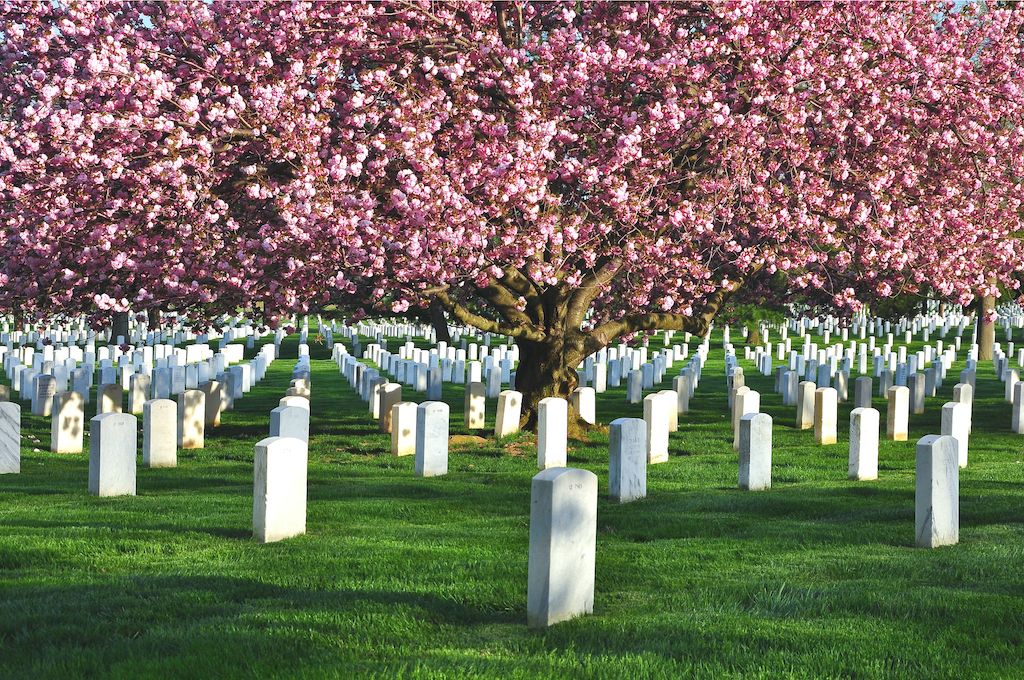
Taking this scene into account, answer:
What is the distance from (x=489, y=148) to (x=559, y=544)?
8075 millimetres

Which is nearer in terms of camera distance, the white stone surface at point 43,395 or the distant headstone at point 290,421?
the distant headstone at point 290,421

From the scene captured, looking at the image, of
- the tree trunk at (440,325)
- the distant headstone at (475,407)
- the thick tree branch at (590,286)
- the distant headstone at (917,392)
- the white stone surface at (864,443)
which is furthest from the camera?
the tree trunk at (440,325)

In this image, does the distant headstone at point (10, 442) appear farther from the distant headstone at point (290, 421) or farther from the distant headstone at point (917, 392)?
the distant headstone at point (917, 392)

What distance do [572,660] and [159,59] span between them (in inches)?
Result: 409

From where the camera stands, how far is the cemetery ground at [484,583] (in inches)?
207

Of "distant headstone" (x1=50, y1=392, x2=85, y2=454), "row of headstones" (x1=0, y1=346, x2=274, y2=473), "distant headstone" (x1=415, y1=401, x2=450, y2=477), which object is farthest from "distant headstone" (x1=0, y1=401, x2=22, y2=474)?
"distant headstone" (x1=415, y1=401, x2=450, y2=477)

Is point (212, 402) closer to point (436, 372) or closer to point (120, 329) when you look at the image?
point (436, 372)

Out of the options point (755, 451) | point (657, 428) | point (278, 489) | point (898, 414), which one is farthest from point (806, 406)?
point (278, 489)

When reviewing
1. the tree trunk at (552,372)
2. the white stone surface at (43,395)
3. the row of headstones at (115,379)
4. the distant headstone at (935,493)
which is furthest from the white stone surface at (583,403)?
the white stone surface at (43,395)

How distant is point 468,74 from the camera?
46.9 ft

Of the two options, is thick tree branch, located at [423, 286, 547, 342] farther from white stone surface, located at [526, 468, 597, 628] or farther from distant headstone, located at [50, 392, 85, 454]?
white stone surface, located at [526, 468, 597, 628]

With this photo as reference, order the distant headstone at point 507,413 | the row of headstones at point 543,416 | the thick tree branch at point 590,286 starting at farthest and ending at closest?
the distant headstone at point 507,413
the thick tree branch at point 590,286
the row of headstones at point 543,416

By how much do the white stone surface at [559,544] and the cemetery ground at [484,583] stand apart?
143mm

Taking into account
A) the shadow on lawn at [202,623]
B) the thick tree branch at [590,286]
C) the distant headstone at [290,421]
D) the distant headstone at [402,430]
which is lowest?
the shadow on lawn at [202,623]
